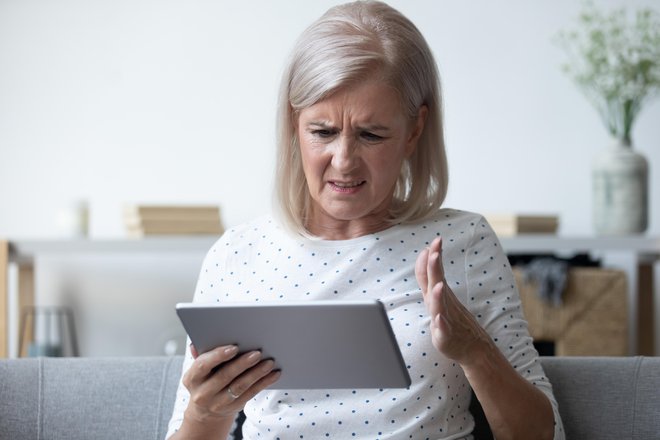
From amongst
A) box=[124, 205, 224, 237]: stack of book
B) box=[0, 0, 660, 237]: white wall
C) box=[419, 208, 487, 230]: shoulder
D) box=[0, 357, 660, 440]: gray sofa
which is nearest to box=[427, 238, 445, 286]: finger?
box=[419, 208, 487, 230]: shoulder

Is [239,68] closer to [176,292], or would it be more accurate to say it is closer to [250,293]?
[176,292]

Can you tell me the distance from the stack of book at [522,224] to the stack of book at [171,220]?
0.97 m

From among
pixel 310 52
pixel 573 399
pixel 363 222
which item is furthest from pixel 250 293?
pixel 573 399

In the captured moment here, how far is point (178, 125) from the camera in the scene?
386 centimetres

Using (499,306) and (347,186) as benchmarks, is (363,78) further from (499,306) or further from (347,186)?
(499,306)

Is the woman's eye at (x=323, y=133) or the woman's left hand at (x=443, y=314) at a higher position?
the woman's eye at (x=323, y=133)

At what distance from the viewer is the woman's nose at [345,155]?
1554 millimetres

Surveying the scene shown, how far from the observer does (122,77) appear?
387cm

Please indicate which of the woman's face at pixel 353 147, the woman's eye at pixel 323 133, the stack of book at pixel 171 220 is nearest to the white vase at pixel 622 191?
the stack of book at pixel 171 220

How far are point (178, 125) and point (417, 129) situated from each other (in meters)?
2.31

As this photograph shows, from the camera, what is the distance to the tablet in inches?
48.9

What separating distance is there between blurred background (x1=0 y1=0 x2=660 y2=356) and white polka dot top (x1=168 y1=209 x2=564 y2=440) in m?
2.16

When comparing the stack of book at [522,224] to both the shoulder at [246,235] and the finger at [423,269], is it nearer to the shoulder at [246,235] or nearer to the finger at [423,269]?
the shoulder at [246,235]

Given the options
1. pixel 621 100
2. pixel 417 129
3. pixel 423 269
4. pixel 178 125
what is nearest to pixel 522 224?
pixel 621 100
